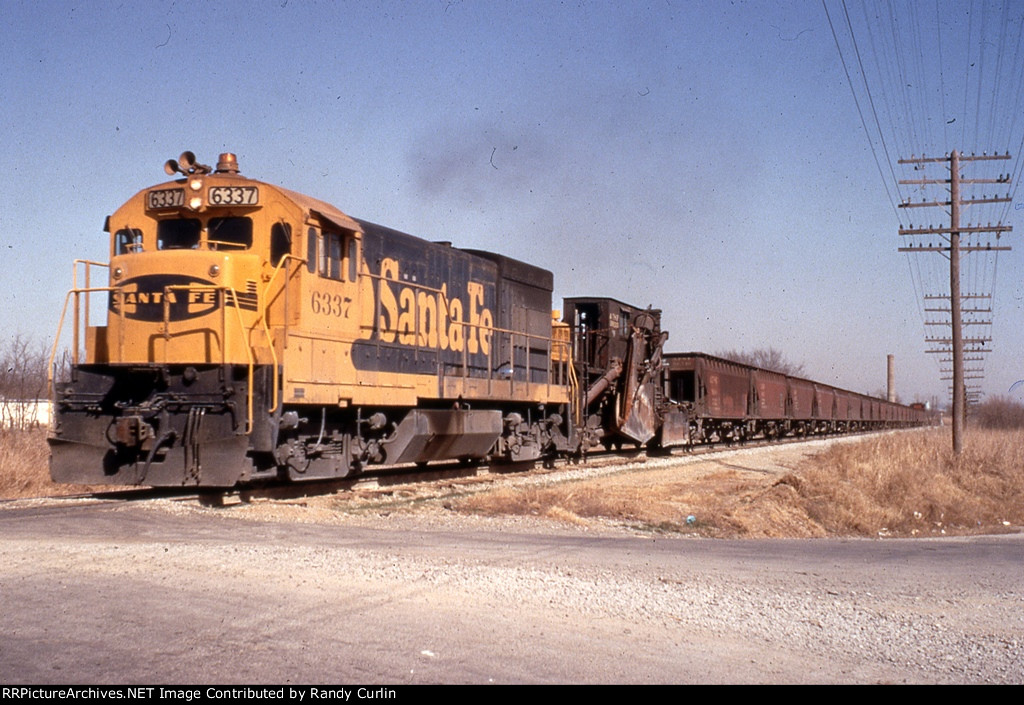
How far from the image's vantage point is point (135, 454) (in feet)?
34.7

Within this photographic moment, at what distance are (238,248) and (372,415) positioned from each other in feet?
9.93

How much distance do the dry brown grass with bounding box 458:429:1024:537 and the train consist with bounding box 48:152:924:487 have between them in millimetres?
2025

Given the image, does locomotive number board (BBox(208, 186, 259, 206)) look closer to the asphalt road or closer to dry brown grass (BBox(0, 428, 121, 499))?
the asphalt road

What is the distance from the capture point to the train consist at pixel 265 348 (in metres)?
10.5

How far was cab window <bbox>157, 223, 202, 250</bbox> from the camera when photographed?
452 inches

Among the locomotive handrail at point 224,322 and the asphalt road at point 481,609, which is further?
the locomotive handrail at point 224,322

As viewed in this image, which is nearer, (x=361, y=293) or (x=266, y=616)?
(x=266, y=616)

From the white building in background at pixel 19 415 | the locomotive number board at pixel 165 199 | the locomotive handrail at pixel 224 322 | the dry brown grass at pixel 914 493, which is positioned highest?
the locomotive number board at pixel 165 199

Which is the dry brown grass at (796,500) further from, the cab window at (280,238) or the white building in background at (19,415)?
the white building in background at (19,415)

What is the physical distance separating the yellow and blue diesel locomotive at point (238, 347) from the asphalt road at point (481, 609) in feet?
5.23

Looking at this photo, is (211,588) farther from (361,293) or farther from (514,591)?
(361,293)

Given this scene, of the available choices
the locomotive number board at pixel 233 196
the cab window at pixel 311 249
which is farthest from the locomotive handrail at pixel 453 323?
the locomotive number board at pixel 233 196

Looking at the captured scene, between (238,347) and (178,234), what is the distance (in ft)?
5.78
